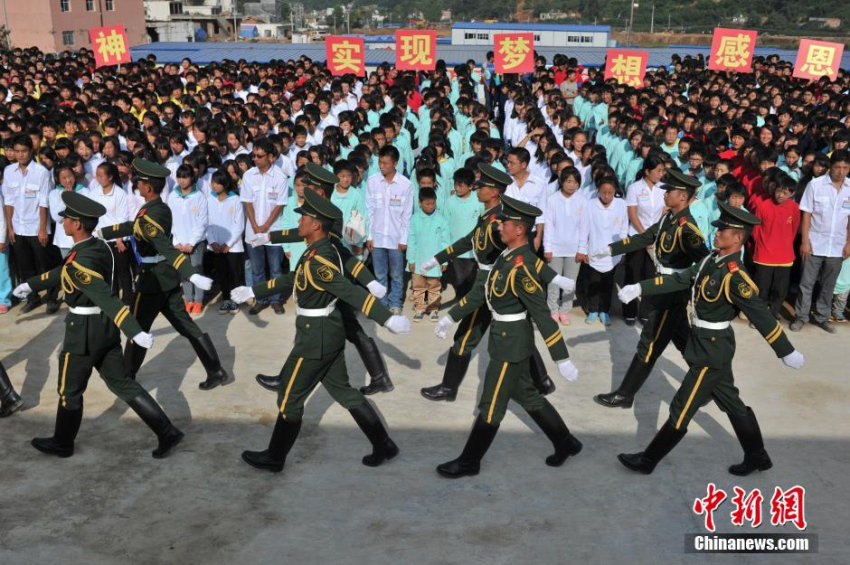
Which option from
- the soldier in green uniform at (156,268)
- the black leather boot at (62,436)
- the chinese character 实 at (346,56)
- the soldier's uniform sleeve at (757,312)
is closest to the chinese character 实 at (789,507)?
the soldier's uniform sleeve at (757,312)

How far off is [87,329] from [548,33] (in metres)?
38.8

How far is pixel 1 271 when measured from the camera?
862cm

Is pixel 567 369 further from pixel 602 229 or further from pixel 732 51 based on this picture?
pixel 732 51

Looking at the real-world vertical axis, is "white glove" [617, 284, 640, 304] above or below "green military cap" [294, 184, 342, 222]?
below

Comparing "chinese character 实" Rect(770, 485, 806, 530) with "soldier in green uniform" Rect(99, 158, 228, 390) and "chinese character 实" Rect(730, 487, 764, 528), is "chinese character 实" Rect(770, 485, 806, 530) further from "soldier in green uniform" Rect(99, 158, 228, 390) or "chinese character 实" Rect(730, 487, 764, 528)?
"soldier in green uniform" Rect(99, 158, 228, 390)

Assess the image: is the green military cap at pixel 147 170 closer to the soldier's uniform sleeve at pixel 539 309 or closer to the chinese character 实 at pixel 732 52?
the soldier's uniform sleeve at pixel 539 309

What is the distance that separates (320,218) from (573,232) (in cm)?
382

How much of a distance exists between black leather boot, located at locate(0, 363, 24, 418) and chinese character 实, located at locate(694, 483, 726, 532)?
17.4 feet

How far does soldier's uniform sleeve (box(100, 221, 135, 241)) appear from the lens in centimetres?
623

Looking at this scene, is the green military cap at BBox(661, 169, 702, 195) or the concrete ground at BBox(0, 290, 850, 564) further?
the green military cap at BBox(661, 169, 702, 195)

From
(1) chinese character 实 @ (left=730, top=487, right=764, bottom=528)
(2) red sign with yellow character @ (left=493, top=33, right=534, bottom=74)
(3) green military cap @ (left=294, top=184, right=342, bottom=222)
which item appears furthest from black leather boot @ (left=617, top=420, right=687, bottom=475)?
(2) red sign with yellow character @ (left=493, top=33, right=534, bottom=74)

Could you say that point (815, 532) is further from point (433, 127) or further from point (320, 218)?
point (433, 127)

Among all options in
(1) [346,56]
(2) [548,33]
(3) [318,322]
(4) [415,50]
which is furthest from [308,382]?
(2) [548,33]

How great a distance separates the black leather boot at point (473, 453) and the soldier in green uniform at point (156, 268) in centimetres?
247
